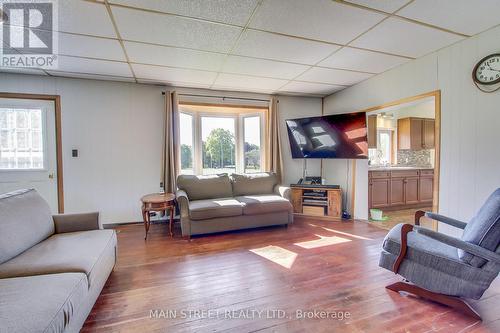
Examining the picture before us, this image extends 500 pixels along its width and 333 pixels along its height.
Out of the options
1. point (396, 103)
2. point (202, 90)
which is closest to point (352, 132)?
point (396, 103)

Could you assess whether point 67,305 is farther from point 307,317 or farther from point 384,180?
point 384,180

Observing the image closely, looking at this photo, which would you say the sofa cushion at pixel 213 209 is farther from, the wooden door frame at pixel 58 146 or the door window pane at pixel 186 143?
the wooden door frame at pixel 58 146

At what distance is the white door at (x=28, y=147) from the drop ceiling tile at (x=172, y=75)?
1.55m

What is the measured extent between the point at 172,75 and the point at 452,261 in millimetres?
3890

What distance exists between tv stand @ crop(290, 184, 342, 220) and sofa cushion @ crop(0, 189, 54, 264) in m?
3.53

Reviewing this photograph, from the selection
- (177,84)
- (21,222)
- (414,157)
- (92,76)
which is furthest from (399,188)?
(92,76)

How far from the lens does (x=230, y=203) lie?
3.43 meters

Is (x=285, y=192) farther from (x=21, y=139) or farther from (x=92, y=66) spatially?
(x=21, y=139)

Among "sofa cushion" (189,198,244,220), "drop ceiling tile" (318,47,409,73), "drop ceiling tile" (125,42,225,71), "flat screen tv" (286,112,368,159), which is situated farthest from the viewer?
"flat screen tv" (286,112,368,159)

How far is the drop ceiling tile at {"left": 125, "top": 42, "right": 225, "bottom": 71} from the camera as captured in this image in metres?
2.62

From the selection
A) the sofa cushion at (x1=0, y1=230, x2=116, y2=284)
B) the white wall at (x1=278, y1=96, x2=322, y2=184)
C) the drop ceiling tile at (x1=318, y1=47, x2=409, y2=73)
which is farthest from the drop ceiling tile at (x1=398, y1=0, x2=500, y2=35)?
the sofa cushion at (x1=0, y1=230, x2=116, y2=284)

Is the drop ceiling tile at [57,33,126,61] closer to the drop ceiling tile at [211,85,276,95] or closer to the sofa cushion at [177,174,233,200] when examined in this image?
the drop ceiling tile at [211,85,276,95]

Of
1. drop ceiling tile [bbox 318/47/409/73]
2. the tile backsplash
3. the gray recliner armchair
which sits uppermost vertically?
drop ceiling tile [bbox 318/47/409/73]

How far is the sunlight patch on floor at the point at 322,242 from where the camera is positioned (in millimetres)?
2944
